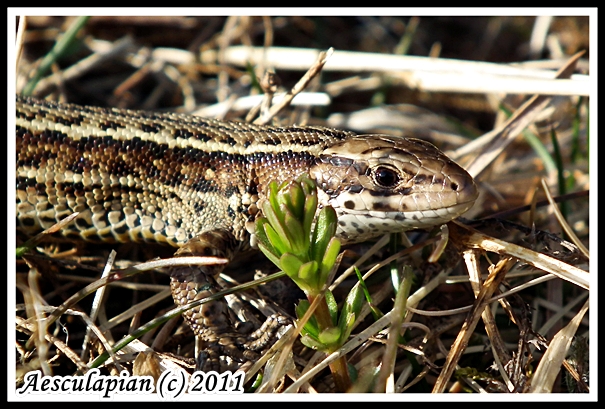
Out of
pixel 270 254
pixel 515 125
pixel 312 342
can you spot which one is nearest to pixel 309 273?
pixel 270 254

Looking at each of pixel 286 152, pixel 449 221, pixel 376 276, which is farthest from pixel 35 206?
pixel 449 221

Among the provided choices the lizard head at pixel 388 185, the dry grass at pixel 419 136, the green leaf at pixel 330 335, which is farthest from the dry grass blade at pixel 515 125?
the green leaf at pixel 330 335

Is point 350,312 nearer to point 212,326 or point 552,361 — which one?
point 212,326

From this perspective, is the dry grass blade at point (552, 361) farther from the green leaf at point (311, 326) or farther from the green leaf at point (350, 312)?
the green leaf at point (311, 326)

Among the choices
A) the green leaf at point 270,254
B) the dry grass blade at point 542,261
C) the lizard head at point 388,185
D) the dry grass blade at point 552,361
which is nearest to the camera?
the green leaf at point 270,254

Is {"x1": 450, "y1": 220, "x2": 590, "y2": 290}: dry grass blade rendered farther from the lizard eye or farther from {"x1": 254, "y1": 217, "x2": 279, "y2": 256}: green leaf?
{"x1": 254, "y1": 217, "x2": 279, "y2": 256}: green leaf

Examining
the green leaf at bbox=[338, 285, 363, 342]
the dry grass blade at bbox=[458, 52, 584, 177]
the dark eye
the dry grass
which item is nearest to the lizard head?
the dark eye

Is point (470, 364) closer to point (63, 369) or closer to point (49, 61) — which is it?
point (63, 369)
